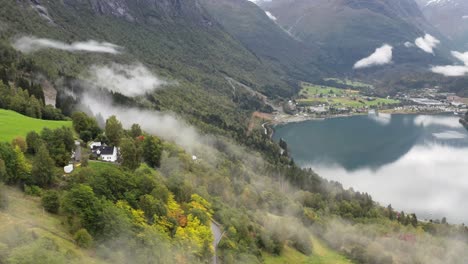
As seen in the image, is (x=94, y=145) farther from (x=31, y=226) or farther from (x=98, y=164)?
(x=31, y=226)

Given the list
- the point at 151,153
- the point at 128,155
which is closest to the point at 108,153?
the point at 128,155

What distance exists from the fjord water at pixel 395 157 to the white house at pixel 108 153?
6011cm

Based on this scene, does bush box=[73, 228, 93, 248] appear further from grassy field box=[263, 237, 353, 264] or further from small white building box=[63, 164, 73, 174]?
grassy field box=[263, 237, 353, 264]

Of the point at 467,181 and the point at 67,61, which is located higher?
the point at 67,61

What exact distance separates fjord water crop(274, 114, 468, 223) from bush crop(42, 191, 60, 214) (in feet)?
226

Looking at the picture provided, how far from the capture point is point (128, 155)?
41156 millimetres

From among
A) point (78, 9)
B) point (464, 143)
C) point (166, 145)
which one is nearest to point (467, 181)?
point (464, 143)

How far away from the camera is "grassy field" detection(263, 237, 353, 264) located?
147 feet

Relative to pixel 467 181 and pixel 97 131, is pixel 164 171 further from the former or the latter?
pixel 467 181

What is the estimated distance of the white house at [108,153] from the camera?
42.3m

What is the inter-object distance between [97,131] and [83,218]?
22.1 meters

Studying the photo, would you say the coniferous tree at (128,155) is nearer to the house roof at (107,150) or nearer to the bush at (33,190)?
the house roof at (107,150)

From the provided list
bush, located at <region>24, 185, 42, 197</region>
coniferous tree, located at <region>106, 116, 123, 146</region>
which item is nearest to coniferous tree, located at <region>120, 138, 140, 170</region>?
coniferous tree, located at <region>106, 116, 123, 146</region>

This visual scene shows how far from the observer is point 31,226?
26281 mm
